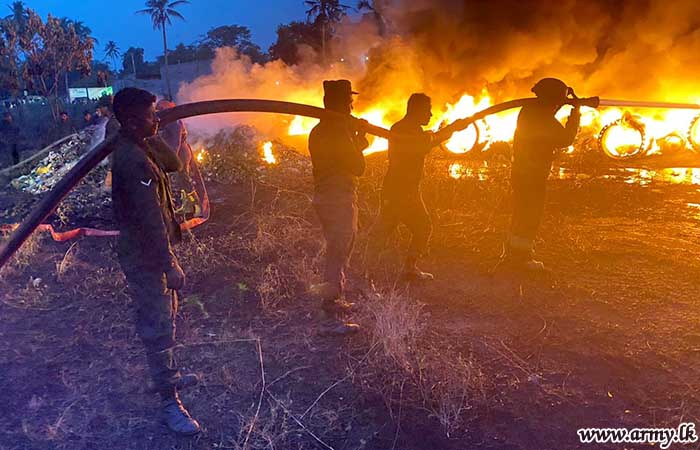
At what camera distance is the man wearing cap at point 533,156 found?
5094mm

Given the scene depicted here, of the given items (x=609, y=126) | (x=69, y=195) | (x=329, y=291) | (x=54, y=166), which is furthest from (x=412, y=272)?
(x=54, y=166)

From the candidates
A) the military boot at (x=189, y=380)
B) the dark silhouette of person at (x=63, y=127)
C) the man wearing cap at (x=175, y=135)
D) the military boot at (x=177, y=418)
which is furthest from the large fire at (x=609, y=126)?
the dark silhouette of person at (x=63, y=127)

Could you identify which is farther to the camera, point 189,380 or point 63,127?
point 63,127

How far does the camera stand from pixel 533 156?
5.23 metres

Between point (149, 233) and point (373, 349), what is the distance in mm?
1950

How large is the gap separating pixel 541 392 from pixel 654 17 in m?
10.9

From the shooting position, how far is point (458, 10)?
41.0 ft

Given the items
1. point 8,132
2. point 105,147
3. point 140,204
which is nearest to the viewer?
point 140,204

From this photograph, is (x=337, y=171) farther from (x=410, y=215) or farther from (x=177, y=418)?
(x=177, y=418)

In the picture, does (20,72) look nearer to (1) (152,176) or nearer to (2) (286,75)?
(2) (286,75)

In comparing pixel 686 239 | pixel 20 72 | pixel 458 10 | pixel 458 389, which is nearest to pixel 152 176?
pixel 458 389
